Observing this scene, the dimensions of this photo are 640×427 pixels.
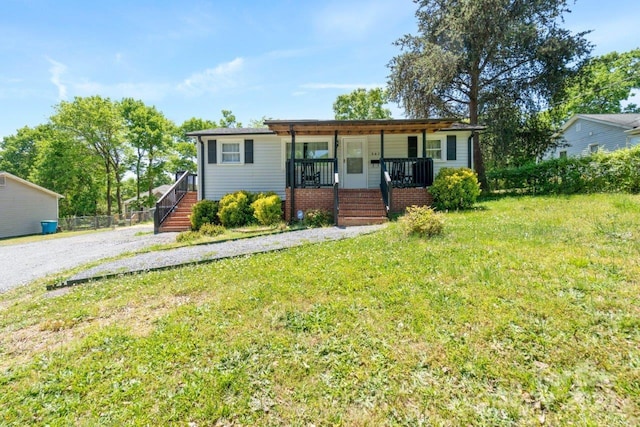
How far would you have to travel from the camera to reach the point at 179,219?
1191 cm

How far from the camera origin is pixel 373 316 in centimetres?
319

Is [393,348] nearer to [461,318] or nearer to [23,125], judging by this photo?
[461,318]

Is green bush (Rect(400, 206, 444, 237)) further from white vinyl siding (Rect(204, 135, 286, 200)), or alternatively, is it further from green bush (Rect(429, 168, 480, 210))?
white vinyl siding (Rect(204, 135, 286, 200))

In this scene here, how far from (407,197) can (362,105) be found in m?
20.6

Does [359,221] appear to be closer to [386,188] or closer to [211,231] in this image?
[386,188]

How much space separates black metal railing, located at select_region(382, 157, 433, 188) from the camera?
10.7m

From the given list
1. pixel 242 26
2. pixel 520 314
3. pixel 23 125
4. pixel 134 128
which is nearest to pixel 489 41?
pixel 242 26

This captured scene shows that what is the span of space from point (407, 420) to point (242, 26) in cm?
1195

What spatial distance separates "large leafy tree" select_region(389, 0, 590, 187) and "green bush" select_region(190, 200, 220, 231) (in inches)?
487

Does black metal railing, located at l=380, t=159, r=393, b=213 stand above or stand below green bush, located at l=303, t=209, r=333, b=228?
above

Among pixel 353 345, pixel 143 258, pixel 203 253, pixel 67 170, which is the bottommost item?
pixel 353 345

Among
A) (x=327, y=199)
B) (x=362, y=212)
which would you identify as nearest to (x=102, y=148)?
(x=327, y=199)

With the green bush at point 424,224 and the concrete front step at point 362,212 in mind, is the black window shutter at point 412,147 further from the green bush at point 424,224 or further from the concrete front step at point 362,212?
the green bush at point 424,224

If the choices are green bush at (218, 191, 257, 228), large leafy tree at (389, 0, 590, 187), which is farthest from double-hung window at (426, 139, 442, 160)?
green bush at (218, 191, 257, 228)
